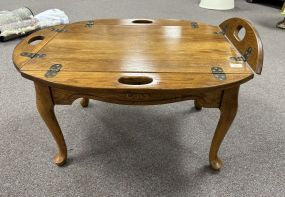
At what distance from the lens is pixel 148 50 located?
1.00 metres

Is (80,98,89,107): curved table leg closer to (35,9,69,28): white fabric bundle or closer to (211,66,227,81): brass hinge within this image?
(211,66,227,81): brass hinge

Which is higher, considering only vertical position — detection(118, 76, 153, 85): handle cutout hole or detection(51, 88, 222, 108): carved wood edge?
detection(118, 76, 153, 85): handle cutout hole

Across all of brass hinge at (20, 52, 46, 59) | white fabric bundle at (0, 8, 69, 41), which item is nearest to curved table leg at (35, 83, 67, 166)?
brass hinge at (20, 52, 46, 59)

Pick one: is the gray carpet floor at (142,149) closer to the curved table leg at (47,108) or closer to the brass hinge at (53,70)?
the curved table leg at (47,108)

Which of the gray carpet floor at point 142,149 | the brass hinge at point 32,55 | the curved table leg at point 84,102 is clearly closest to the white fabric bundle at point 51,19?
the gray carpet floor at point 142,149

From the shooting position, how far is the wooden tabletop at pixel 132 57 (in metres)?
0.78

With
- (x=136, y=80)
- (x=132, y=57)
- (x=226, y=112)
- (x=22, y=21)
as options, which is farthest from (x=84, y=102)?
(x=22, y=21)

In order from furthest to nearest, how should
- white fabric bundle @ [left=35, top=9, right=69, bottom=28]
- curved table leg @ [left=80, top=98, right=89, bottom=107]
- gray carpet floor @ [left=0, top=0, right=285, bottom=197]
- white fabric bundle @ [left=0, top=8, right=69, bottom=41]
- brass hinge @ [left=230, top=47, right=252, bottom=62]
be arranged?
white fabric bundle @ [left=35, top=9, right=69, bottom=28], white fabric bundle @ [left=0, top=8, right=69, bottom=41], curved table leg @ [left=80, top=98, right=89, bottom=107], gray carpet floor @ [left=0, top=0, right=285, bottom=197], brass hinge @ [left=230, top=47, right=252, bottom=62]

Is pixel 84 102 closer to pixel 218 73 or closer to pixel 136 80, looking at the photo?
pixel 136 80

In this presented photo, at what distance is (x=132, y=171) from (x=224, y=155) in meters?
0.46

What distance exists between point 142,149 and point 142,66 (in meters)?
0.50

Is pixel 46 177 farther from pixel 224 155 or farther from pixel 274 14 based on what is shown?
pixel 274 14

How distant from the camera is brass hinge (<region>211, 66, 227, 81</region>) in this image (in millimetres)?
789

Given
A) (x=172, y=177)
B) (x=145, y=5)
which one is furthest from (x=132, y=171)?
(x=145, y=5)
